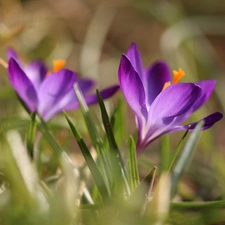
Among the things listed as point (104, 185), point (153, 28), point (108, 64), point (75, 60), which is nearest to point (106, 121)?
point (104, 185)

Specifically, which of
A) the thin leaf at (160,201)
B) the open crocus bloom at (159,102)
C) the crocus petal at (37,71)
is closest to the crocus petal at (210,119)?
the open crocus bloom at (159,102)

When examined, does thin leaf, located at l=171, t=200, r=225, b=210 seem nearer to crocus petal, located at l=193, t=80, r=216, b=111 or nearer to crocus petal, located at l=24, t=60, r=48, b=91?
crocus petal, located at l=193, t=80, r=216, b=111

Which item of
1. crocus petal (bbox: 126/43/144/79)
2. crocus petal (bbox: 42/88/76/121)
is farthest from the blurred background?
crocus petal (bbox: 126/43/144/79)

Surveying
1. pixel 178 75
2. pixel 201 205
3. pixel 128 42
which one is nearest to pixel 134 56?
pixel 178 75

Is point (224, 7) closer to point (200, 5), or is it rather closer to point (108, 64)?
point (200, 5)

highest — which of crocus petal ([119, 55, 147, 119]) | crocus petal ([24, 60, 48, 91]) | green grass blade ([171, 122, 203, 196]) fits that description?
crocus petal ([24, 60, 48, 91])

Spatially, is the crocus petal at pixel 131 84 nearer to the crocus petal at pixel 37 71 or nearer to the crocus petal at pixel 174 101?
the crocus petal at pixel 174 101
